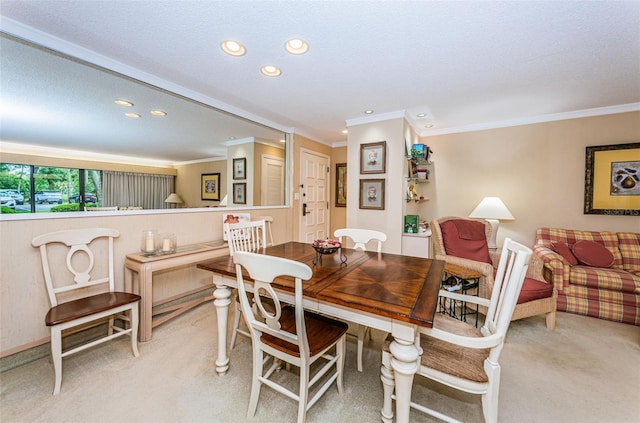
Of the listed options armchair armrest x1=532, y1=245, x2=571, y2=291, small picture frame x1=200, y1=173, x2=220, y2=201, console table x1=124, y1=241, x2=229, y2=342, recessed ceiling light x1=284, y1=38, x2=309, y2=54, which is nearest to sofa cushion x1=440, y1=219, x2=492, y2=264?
armchair armrest x1=532, y1=245, x2=571, y2=291

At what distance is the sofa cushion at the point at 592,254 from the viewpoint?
2.75 metres

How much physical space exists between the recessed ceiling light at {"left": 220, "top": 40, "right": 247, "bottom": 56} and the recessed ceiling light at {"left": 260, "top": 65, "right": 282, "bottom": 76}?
25cm

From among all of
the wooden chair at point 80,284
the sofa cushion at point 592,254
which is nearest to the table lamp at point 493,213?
the sofa cushion at point 592,254

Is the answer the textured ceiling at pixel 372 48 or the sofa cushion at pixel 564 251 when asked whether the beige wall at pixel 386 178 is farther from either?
the sofa cushion at pixel 564 251

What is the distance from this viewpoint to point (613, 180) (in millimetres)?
3098

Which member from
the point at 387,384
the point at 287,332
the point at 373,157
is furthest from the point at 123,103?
the point at 387,384

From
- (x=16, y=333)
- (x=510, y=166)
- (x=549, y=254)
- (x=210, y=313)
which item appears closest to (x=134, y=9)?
(x=16, y=333)

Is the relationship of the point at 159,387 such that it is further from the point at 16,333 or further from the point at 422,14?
the point at 422,14

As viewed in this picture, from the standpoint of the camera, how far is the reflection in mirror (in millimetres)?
1819

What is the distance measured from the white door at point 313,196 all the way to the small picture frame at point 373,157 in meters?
1.18

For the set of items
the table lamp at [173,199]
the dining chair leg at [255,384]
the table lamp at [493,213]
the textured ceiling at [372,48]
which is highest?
the textured ceiling at [372,48]

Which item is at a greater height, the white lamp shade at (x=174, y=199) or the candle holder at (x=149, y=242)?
the white lamp shade at (x=174, y=199)

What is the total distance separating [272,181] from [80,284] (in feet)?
8.21

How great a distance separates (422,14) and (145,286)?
284 cm
